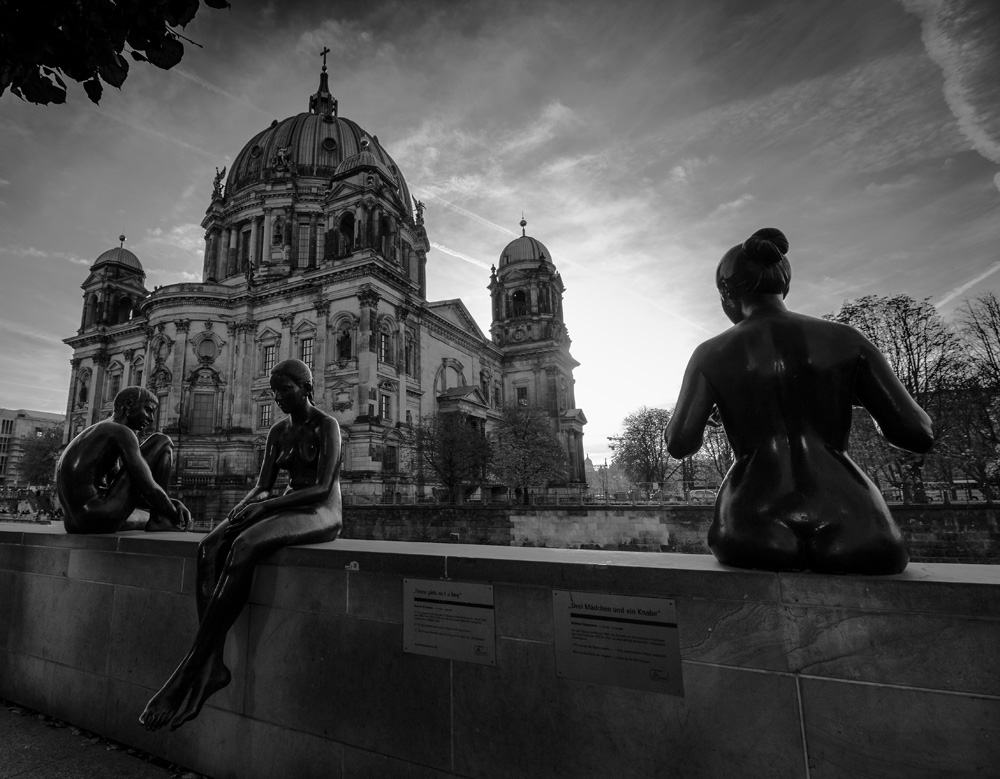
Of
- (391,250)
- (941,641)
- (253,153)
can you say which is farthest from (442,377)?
(941,641)

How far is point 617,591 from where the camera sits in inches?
102

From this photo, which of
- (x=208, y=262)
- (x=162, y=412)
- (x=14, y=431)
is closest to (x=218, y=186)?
(x=208, y=262)

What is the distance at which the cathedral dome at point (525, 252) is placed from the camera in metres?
62.5

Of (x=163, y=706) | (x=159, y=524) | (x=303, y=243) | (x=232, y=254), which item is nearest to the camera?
(x=163, y=706)

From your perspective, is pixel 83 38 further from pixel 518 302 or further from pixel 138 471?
pixel 518 302

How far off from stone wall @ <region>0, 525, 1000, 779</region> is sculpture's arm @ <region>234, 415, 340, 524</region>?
330mm

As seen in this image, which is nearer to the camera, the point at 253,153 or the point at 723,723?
the point at 723,723

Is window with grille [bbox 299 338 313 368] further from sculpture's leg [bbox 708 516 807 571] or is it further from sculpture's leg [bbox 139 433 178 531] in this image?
sculpture's leg [bbox 708 516 807 571]

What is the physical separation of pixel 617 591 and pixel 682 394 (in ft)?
3.50

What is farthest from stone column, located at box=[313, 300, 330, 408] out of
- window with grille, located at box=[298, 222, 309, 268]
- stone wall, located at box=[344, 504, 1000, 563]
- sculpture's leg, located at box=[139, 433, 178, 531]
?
sculpture's leg, located at box=[139, 433, 178, 531]

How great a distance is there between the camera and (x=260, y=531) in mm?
3566

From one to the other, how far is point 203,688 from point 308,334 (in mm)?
40391

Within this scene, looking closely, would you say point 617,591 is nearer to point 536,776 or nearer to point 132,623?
point 536,776

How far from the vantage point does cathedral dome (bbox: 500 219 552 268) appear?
205 ft
